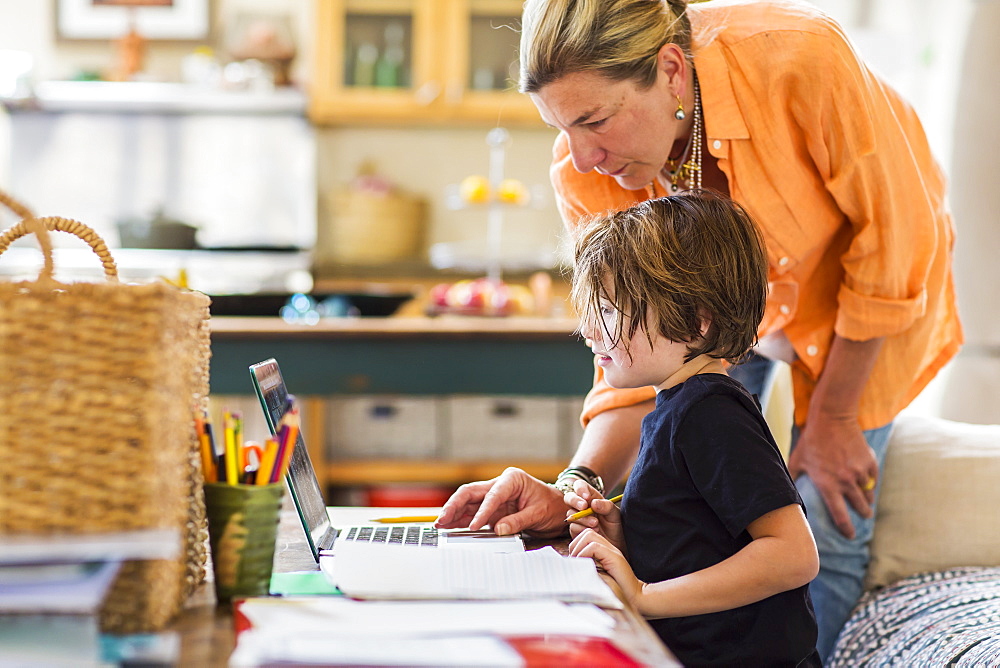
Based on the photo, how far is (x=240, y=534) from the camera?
0.72m

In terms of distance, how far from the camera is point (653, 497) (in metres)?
0.94

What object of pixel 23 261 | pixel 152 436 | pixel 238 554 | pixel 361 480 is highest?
pixel 152 436

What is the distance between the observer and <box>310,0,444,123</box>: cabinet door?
3.89 meters

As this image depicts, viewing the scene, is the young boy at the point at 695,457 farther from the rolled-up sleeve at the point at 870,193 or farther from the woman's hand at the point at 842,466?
the woman's hand at the point at 842,466

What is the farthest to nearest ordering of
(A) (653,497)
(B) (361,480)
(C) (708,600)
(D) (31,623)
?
(B) (361,480) < (A) (653,497) < (C) (708,600) < (D) (31,623)

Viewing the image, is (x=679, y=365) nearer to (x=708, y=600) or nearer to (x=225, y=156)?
(x=708, y=600)

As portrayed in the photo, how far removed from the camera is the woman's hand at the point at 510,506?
1.01 meters

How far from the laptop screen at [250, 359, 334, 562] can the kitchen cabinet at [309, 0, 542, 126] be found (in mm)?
3068

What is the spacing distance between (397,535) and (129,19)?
12.2 feet

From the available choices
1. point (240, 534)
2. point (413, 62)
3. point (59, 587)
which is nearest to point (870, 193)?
point (240, 534)

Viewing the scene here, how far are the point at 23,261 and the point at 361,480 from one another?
1.66 meters

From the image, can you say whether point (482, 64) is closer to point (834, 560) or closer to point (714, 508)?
point (834, 560)

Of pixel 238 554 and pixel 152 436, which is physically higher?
pixel 152 436

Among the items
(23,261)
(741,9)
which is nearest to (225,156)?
(23,261)
